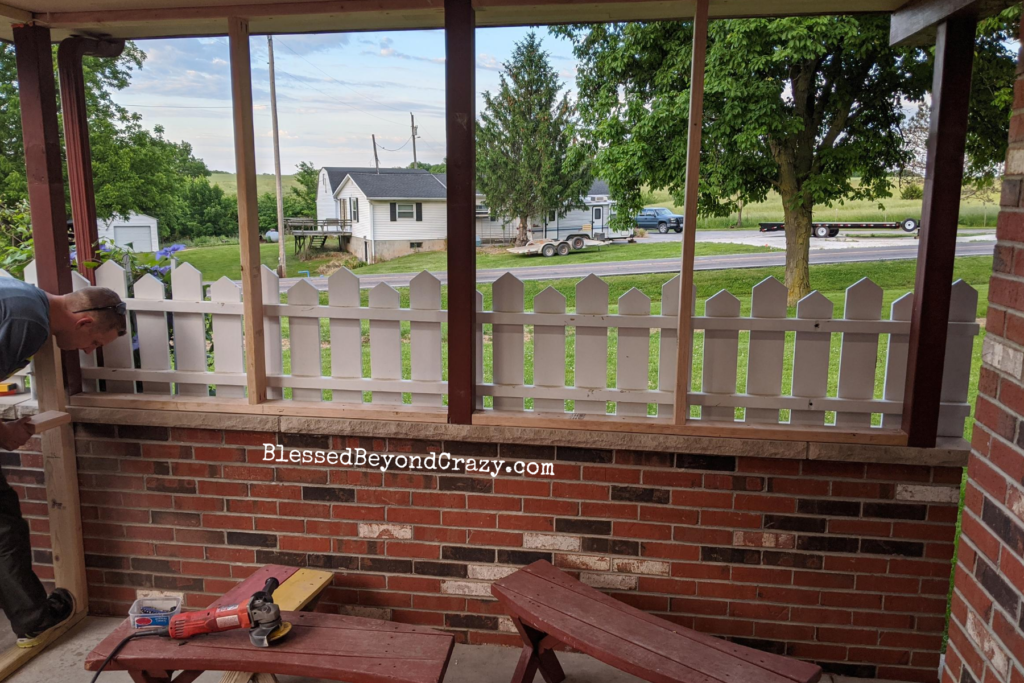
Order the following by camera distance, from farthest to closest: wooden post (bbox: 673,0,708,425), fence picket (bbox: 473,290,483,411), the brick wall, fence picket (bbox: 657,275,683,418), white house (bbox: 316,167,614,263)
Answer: white house (bbox: 316,167,614,263)
fence picket (bbox: 473,290,483,411)
fence picket (bbox: 657,275,683,418)
the brick wall
wooden post (bbox: 673,0,708,425)

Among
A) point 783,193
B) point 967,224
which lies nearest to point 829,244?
point 783,193

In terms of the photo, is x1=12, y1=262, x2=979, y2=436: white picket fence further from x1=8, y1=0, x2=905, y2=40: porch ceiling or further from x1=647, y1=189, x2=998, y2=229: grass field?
x1=647, y1=189, x2=998, y2=229: grass field

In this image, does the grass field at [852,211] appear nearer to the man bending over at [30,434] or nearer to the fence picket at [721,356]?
the fence picket at [721,356]

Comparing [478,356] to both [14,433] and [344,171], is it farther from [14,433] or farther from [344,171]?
[344,171]

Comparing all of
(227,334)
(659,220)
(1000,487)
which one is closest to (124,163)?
(659,220)

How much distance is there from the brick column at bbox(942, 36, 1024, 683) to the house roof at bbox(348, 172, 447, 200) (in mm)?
6618

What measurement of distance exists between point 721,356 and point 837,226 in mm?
11082

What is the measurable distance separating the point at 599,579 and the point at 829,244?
11196 mm

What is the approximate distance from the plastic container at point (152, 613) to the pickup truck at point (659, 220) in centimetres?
993

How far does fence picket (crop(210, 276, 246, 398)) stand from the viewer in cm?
332

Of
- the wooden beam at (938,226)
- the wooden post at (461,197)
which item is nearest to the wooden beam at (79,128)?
the wooden post at (461,197)

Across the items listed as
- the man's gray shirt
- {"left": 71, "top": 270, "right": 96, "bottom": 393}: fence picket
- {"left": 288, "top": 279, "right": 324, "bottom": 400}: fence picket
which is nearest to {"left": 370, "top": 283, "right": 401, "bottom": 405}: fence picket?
{"left": 288, "top": 279, "right": 324, "bottom": 400}: fence picket

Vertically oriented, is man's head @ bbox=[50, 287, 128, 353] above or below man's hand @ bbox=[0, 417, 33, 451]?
above

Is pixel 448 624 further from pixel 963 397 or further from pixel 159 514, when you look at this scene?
pixel 963 397
